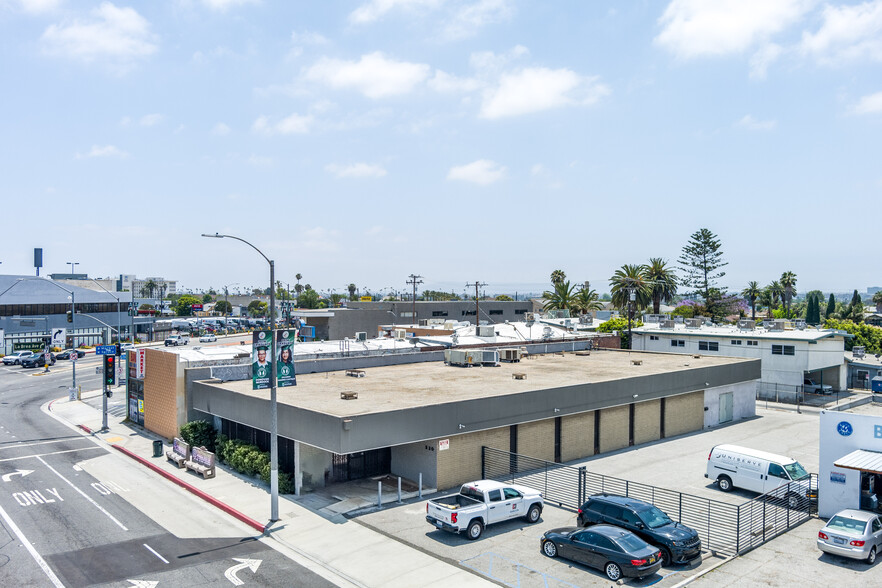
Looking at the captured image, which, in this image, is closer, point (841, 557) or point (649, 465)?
point (841, 557)

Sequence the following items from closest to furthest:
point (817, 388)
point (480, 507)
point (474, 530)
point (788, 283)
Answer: point (474, 530), point (480, 507), point (817, 388), point (788, 283)

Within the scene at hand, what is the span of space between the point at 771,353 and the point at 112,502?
5614cm

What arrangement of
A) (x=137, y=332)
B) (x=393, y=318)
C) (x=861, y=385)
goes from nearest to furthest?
(x=861, y=385) → (x=393, y=318) → (x=137, y=332)

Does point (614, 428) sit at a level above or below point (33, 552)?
above

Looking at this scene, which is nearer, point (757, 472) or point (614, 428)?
point (757, 472)

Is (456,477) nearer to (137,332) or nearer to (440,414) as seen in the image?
(440,414)

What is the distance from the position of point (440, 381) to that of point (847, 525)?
21096 millimetres

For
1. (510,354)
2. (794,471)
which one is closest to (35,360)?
(510,354)

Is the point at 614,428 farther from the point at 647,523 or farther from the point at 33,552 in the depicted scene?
the point at 33,552

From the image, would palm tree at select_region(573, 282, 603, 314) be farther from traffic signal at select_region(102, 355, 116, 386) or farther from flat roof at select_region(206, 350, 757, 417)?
traffic signal at select_region(102, 355, 116, 386)

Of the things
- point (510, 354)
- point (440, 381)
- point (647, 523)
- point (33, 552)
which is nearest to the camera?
point (647, 523)

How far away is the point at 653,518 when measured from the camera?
20734 mm

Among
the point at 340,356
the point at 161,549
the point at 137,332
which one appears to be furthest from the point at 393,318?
the point at 161,549

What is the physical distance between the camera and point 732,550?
21.0 m
